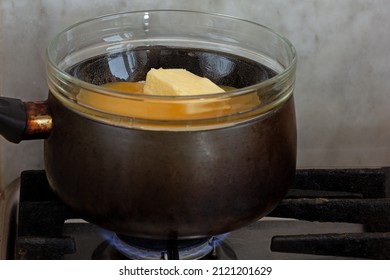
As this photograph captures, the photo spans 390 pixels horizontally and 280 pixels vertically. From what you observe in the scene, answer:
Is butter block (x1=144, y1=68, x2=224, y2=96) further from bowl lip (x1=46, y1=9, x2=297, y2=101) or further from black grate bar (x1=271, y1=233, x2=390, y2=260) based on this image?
black grate bar (x1=271, y1=233, x2=390, y2=260)

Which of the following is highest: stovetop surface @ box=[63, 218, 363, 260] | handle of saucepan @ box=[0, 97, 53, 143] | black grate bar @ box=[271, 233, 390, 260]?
handle of saucepan @ box=[0, 97, 53, 143]

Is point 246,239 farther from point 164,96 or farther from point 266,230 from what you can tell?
point 164,96

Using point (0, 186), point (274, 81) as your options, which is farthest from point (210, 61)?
point (0, 186)

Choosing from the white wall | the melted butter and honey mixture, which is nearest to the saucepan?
the melted butter and honey mixture

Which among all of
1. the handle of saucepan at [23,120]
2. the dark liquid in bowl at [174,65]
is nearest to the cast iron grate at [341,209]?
the dark liquid in bowl at [174,65]

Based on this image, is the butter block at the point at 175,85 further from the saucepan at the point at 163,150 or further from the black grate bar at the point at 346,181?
the black grate bar at the point at 346,181
